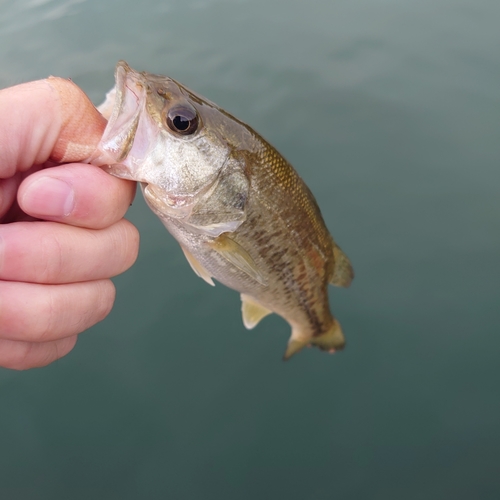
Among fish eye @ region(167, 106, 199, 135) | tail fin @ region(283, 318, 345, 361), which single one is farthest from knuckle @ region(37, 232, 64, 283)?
tail fin @ region(283, 318, 345, 361)

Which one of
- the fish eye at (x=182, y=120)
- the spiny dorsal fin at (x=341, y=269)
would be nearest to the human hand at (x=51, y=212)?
the fish eye at (x=182, y=120)

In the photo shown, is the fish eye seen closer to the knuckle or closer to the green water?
the knuckle

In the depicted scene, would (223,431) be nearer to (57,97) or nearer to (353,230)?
(353,230)

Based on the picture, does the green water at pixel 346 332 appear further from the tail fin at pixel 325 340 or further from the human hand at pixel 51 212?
the human hand at pixel 51 212

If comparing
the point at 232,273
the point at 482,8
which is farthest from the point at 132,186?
the point at 482,8

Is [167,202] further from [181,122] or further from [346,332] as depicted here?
[346,332]

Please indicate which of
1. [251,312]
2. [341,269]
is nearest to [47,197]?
[251,312]
